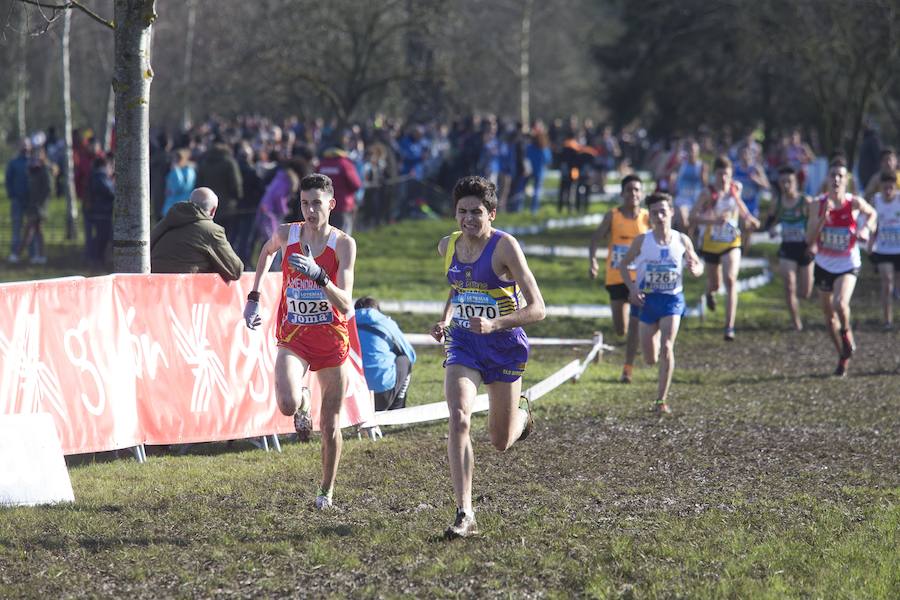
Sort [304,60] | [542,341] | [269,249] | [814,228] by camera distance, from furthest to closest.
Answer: [304,60], [542,341], [814,228], [269,249]

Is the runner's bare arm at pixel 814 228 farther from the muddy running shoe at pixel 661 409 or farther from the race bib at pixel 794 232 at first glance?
the muddy running shoe at pixel 661 409

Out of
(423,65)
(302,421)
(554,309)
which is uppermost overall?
(423,65)

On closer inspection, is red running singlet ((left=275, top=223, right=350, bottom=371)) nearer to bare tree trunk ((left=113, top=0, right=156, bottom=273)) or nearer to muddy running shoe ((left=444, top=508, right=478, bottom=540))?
muddy running shoe ((left=444, top=508, right=478, bottom=540))

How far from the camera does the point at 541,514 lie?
321 inches

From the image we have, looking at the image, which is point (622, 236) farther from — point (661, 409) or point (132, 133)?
point (132, 133)

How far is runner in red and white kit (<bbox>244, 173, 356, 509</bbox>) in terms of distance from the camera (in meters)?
8.21

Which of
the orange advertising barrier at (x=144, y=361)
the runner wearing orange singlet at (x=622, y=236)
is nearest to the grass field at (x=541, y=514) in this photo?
the orange advertising barrier at (x=144, y=361)

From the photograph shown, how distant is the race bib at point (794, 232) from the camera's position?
58.2 ft

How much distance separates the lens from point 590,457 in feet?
33.7

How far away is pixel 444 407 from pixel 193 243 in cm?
251

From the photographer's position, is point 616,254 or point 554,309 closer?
point 616,254

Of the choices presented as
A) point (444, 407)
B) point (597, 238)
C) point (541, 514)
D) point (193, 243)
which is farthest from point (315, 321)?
point (597, 238)

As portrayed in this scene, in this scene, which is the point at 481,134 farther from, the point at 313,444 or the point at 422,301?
the point at 313,444

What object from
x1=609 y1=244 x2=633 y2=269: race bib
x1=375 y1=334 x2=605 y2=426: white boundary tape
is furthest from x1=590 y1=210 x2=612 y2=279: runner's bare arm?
x1=375 y1=334 x2=605 y2=426: white boundary tape
